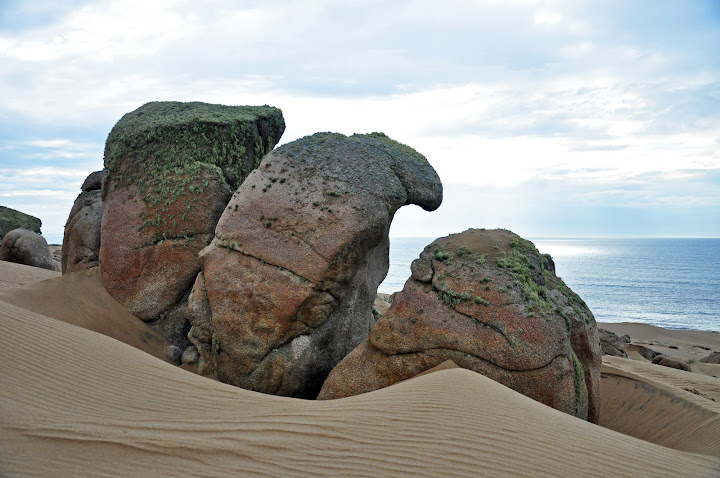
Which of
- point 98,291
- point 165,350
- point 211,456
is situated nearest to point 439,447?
point 211,456

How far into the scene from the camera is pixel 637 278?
202 ft

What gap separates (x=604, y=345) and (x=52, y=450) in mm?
14315

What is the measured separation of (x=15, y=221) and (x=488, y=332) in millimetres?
32513

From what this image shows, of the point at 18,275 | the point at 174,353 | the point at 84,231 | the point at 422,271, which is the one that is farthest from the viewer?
the point at 18,275

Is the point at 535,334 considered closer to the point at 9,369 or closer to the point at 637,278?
the point at 9,369

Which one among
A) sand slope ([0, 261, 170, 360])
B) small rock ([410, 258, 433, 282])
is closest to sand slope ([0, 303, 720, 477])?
small rock ([410, 258, 433, 282])

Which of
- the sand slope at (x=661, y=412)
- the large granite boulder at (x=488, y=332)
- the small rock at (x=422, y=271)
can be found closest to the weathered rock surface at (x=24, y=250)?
the large granite boulder at (x=488, y=332)

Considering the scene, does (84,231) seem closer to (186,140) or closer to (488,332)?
(186,140)

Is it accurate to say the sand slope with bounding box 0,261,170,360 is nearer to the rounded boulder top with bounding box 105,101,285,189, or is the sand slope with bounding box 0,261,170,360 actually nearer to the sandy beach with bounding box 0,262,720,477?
the sandy beach with bounding box 0,262,720,477

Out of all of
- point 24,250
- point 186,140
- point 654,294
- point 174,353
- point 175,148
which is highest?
point 654,294

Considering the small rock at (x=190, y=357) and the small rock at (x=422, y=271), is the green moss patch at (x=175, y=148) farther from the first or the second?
the small rock at (x=422, y=271)

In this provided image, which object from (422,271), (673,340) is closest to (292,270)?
(422,271)

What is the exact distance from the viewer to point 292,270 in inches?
302

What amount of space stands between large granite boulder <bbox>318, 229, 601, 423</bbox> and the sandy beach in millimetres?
570
